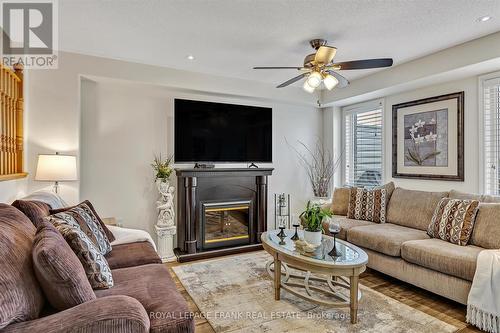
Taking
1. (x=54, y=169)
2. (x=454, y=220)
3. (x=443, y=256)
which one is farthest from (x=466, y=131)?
(x=54, y=169)

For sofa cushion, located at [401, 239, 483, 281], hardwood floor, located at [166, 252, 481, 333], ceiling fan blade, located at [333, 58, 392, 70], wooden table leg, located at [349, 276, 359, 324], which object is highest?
ceiling fan blade, located at [333, 58, 392, 70]

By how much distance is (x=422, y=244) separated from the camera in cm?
277

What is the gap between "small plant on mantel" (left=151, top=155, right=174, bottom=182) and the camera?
370 cm

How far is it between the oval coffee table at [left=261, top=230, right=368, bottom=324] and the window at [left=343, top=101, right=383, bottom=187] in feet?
7.38

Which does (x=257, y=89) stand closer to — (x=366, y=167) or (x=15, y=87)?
(x=366, y=167)

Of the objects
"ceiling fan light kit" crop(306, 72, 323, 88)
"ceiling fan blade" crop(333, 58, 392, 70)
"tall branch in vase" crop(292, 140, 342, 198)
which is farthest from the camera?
"tall branch in vase" crop(292, 140, 342, 198)

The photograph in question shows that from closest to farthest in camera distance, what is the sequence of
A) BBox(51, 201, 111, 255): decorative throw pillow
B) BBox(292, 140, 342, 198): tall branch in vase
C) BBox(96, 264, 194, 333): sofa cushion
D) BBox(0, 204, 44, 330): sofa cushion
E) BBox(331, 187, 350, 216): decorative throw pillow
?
1. BBox(0, 204, 44, 330): sofa cushion
2. BBox(96, 264, 194, 333): sofa cushion
3. BBox(51, 201, 111, 255): decorative throw pillow
4. BBox(331, 187, 350, 216): decorative throw pillow
5. BBox(292, 140, 342, 198): tall branch in vase

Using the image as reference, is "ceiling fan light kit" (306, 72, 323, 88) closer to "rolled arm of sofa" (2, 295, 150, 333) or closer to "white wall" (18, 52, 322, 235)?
"white wall" (18, 52, 322, 235)

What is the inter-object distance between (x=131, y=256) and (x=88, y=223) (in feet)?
1.39

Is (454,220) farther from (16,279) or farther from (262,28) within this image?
(16,279)

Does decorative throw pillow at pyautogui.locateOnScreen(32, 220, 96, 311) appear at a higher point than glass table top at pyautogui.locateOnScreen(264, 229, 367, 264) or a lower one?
higher

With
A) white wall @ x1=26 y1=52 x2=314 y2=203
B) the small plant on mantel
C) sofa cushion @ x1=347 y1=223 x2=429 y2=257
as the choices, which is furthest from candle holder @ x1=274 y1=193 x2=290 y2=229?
white wall @ x1=26 y1=52 x2=314 y2=203

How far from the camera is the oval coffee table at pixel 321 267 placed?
7.24ft

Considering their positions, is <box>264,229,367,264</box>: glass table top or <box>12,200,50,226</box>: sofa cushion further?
<box>264,229,367,264</box>: glass table top
